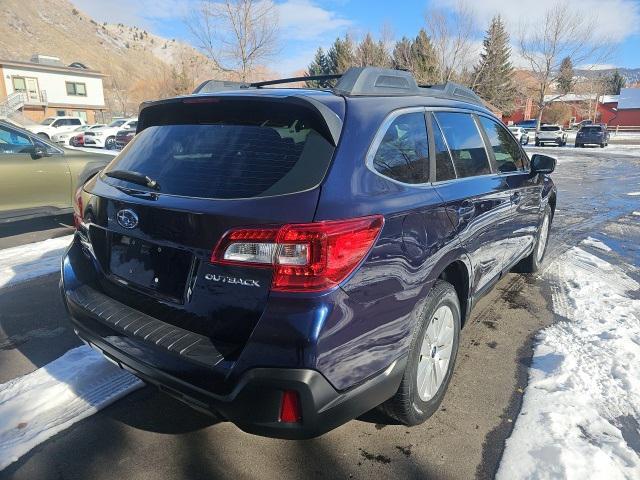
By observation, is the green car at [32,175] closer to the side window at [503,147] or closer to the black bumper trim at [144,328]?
the black bumper trim at [144,328]

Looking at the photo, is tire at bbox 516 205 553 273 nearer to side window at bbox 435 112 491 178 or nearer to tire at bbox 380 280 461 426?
side window at bbox 435 112 491 178

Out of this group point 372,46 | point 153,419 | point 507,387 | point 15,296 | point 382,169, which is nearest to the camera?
point 382,169

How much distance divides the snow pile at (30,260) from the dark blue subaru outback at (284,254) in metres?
2.56

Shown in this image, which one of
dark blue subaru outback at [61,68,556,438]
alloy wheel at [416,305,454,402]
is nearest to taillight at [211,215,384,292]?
dark blue subaru outback at [61,68,556,438]

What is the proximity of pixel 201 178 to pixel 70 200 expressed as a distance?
5.46m

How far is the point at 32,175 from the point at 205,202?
5.55 metres

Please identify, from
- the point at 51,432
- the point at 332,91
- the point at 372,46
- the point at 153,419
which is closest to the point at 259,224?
the point at 332,91

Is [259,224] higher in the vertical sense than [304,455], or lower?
higher

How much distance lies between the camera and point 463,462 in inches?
93.6

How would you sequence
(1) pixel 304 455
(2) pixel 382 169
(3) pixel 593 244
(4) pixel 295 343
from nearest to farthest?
(4) pixel 295 343
(2) pixel 382 169
(1) pixel 304 455
(3) pixel 593 244

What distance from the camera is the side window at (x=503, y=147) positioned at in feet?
12.3

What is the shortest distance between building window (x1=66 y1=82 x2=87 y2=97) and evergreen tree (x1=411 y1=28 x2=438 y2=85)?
34.6 meters

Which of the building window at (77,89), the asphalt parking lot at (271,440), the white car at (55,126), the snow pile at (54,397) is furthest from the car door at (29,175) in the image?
the building window at (77,89)

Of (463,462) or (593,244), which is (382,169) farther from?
(593,244)
